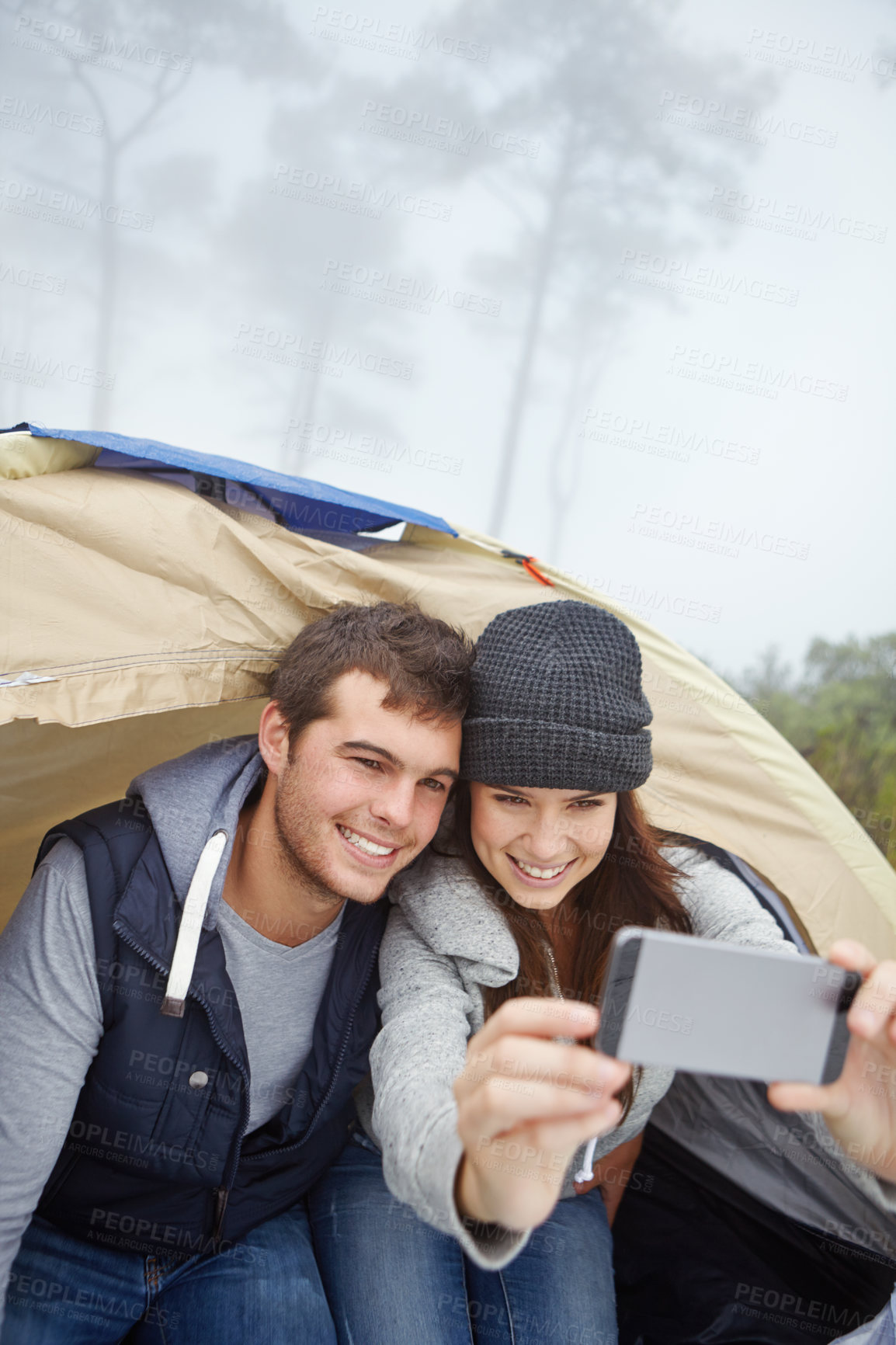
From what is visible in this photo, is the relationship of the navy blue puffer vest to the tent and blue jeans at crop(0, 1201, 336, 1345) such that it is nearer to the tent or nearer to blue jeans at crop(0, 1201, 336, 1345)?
blue jeans at crop(0, 1201, 336, 1345)

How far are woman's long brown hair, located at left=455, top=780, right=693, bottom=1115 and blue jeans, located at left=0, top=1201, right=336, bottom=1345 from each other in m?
0.52

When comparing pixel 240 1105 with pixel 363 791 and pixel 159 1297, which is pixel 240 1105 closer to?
pixel 159 1297

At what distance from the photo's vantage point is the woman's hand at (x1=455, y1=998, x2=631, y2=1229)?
631mm

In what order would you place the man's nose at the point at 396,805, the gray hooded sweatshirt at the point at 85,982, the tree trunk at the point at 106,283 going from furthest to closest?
the tree trunk at the point at 106,283 → the man's nose at the point at 396,805 → the gray hooded sweatshirt at the point at 85,982

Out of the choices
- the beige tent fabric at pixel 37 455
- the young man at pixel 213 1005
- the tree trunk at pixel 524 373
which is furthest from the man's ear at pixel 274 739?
the tree trunk at pixel 524 373

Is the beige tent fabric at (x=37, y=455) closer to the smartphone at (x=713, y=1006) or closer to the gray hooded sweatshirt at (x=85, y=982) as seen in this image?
the gray hooded sweatshirt at (x=85, y=982)

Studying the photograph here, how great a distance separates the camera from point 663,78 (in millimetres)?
3551

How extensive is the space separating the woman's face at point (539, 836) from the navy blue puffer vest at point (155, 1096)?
1.11ft

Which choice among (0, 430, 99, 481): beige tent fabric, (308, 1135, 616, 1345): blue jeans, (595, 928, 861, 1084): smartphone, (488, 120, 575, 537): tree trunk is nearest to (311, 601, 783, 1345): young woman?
(308, 1135, 616, 1345): blue jeans

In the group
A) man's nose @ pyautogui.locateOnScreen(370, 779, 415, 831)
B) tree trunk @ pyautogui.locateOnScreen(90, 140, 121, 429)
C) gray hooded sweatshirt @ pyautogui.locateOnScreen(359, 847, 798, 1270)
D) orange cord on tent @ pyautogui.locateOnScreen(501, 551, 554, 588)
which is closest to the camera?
gray hooded sweatshirt @ pyautogui.locateOnScreen(359, 847, 798, 1270)

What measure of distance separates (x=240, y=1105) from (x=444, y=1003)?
29 centimetres

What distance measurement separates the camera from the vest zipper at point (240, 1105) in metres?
1.03

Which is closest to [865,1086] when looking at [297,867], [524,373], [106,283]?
[297,867]

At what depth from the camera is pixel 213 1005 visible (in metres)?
1.05
